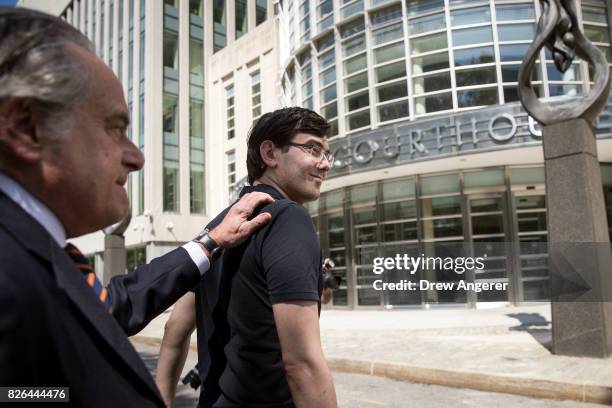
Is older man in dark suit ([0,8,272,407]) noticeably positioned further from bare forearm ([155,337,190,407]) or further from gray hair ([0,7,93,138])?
bare forearm ([155,337,190,407])

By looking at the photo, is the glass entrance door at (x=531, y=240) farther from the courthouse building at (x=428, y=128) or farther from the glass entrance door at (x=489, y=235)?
the glass entrance door at (x=489, y=235)

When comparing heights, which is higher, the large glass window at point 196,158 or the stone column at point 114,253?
the large glass window at point 196,158

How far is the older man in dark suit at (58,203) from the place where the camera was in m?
0.75

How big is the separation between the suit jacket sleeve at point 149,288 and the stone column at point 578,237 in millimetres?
6455

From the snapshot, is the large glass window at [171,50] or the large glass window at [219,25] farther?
the large glass window at [219,25]

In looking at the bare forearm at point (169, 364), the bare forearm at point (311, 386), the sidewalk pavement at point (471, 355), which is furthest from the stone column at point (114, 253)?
the bare forearm at point (311, 386)

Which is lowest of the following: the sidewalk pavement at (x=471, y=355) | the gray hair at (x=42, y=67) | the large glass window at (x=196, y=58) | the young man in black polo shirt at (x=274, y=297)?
the sidewalk pavement at (x=471, y=355)

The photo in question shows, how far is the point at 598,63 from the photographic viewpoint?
284 inches

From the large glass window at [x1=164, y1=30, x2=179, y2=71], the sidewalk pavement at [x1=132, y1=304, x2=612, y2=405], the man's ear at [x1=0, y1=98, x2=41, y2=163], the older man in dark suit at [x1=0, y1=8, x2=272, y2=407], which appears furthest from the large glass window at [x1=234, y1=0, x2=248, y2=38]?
the man's ear at [x1=0, y1=98, x2=41, y2=163]

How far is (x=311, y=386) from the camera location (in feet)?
5.15

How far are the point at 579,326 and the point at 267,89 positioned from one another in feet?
62.6

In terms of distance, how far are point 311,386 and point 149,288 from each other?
62 centimetres

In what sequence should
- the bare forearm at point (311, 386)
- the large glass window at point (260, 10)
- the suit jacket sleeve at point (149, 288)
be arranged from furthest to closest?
the large glass window at point (260, 10), the suit jacket sleeve at point (149, 288), the bare forearm at point (311, 386)

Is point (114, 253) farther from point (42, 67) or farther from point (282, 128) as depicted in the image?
point (42, 67)
